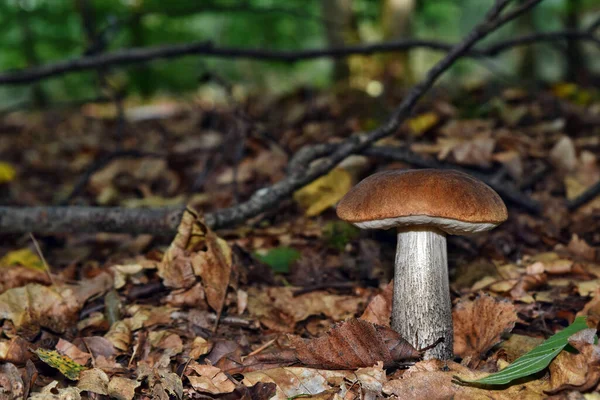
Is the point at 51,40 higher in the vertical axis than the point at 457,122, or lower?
higher

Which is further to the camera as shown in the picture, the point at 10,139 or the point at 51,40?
the point at 51,40

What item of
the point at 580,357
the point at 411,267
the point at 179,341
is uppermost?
the point at 411,267

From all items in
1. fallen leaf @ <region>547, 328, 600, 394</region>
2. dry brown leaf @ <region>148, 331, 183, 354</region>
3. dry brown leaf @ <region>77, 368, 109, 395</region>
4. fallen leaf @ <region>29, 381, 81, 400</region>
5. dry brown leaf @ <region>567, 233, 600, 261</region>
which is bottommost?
dry brown leaf @ <region>148, 331, 183, 354</region>

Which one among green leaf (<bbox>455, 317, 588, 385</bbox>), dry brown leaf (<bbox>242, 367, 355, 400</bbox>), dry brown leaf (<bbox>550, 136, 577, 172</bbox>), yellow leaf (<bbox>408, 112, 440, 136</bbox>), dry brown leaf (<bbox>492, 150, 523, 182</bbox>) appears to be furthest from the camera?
yellow leaf (<bbox>408, 112, 440, 136</bbox>)

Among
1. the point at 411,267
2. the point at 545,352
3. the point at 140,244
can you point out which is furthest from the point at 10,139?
the point at 545,352

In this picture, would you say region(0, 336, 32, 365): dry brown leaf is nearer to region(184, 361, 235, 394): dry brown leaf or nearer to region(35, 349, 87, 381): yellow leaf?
region(35, 349, 87, 381): yellow leaf

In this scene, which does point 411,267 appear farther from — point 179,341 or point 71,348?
point 71,348

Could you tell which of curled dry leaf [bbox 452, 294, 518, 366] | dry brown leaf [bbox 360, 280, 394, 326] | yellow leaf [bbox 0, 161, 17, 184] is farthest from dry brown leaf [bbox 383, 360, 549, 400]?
yellow leaf [bbox 0, 161, 17, 184]
